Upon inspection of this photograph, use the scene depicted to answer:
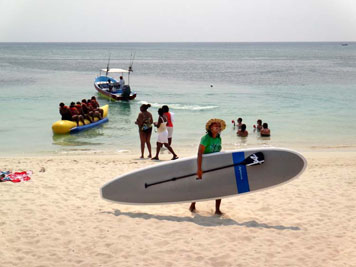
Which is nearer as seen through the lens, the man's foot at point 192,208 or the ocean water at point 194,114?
the man's foot at point 192,208

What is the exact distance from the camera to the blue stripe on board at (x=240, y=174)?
6344 mm

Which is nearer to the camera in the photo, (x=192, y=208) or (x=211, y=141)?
(x=211, y=141)

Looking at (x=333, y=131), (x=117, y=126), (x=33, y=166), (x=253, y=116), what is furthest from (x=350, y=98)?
(x=33, y=166)

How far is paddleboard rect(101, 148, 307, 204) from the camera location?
20.8ft

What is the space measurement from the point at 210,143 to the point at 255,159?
27.1 inches

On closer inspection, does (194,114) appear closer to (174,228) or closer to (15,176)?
(15,176)

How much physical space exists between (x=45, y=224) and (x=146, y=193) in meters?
1.53

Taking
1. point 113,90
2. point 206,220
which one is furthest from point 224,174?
point 113,90

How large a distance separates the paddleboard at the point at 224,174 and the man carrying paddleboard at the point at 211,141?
99mm

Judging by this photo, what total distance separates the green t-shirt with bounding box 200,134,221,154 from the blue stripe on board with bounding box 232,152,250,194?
0.92ft

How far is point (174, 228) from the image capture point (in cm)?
570

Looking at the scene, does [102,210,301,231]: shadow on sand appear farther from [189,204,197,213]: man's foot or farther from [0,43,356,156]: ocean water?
[0,43,356,156]: ocean water

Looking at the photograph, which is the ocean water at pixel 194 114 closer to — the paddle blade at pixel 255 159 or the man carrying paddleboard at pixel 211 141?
the man carrying paddleboard at pixel 211 141

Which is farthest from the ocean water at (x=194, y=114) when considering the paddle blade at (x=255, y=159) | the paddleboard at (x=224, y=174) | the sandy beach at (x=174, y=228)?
the paddle blade at (x=255, y=159)
